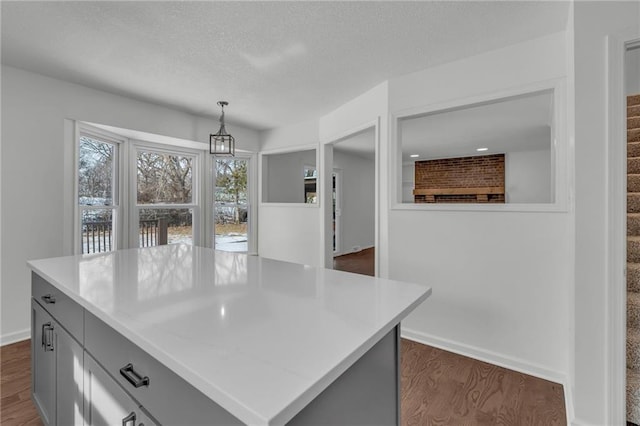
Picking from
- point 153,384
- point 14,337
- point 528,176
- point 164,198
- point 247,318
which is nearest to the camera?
point 153,384

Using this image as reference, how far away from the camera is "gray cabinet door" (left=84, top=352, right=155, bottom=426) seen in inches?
34.0

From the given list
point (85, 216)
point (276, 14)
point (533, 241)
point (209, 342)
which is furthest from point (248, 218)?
point (209, 342)

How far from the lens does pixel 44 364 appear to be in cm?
157

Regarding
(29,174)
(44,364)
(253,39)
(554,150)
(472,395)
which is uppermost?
(253,39)

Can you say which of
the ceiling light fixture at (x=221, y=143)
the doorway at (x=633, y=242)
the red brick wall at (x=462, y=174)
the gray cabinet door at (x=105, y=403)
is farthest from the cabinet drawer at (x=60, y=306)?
the red brick wall at (x=462, y=174)

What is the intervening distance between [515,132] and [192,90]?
482cm

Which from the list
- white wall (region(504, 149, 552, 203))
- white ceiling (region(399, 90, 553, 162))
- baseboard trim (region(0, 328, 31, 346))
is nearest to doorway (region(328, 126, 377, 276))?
white ceiling (region(399, 90, 553, 162))

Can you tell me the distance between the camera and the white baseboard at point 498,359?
1.99 meters

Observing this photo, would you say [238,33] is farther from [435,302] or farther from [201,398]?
[435,302]

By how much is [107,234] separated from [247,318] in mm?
3525

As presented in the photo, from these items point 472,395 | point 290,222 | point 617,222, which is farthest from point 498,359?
point 290,222

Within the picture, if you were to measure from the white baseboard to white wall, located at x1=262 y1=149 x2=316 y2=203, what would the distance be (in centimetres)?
326

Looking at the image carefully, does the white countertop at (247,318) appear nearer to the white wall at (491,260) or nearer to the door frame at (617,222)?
the door frame at (617,222)

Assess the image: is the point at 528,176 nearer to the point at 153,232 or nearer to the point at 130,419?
the point at 153,232
